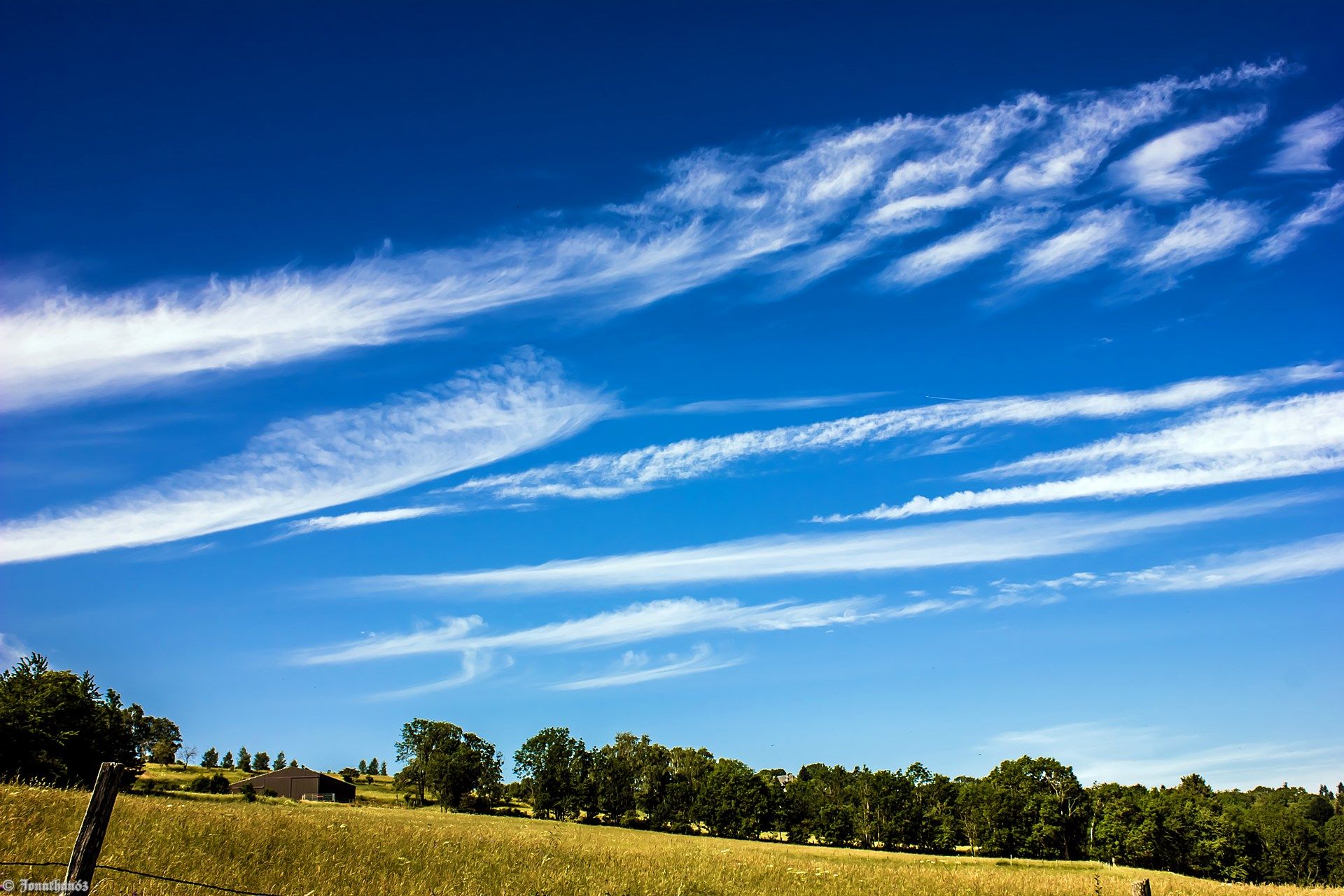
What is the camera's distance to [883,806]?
357 feet

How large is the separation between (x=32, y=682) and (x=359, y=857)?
175ft

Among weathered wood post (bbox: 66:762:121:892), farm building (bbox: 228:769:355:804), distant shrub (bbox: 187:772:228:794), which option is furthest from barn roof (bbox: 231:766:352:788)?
weathered wood post (bbox: 66:762:121:892)

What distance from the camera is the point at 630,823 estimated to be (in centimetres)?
11044

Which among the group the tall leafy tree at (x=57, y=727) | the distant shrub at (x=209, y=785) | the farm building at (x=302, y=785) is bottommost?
the farm building at (x=302, y=785)

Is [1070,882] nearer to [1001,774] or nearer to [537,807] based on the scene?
[1001,774]

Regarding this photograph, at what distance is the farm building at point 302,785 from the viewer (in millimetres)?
107188

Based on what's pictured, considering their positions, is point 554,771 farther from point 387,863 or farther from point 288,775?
point 387,863

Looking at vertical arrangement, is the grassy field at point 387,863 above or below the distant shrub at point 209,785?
above

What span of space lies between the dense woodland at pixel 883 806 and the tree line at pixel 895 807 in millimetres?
194

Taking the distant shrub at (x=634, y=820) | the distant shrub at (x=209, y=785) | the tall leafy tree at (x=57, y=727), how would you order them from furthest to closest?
1. the distant shrub at (x=634, y=820)
2. the distant shrub at (x=209, y=785)
3. the tall leafy tree at (x=57, y=727)

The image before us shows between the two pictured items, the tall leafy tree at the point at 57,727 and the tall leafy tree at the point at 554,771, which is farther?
the tall leafy tree at the point at 554,771

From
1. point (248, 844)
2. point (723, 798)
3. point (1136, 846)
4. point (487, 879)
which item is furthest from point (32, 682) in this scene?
point (1136, 846)

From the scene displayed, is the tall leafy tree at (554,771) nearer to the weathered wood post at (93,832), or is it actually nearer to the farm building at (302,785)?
the farm building at (302,785)

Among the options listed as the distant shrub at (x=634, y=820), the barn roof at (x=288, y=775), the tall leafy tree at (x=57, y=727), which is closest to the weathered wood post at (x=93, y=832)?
the tall leafy tree at (x=57, y=727)
